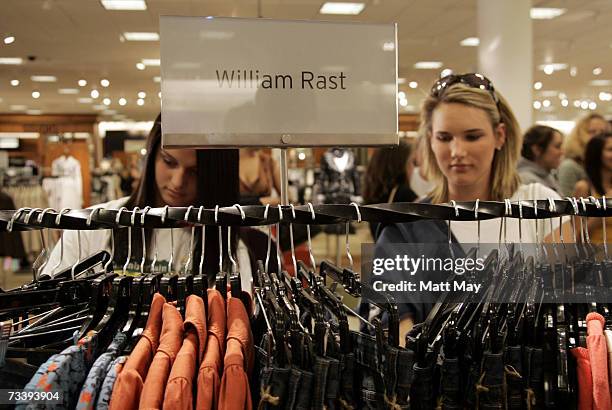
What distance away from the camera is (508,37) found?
14.8ft

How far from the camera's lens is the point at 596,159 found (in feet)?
11.7

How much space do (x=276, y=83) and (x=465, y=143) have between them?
0.84 m

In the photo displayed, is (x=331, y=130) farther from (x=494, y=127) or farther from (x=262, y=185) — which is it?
(x=262, y=185)

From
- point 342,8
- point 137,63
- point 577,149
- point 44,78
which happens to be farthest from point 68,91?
point 577,149

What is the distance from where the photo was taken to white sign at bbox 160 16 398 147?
1.19m

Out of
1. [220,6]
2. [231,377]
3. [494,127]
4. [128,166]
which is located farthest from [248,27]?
[128,166]

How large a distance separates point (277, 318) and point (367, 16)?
16.1 ft

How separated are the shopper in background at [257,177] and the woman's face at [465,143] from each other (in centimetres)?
137

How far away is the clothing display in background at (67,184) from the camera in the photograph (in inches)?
262

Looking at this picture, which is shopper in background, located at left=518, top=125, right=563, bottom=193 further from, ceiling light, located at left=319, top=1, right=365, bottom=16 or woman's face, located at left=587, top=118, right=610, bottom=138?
ceiling light, located at left=319, top=1, right=365, bottom=16

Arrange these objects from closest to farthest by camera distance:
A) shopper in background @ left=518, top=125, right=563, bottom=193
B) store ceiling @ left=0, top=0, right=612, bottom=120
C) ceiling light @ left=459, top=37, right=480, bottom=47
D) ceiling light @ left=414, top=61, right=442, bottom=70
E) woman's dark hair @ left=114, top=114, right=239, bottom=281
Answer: woman's dark hair @ left=114, top=114, right=239, bottom=281 → shopper in background @ left=518, top=125, right=563, bottom=193 → store ceiling @ left=0, top=0, right=612, bottom=120 → ceiling light @ left=459, top=37, right=480, bottom=47 → ceiling light @ left=414, top=61, right=442, bottom=70

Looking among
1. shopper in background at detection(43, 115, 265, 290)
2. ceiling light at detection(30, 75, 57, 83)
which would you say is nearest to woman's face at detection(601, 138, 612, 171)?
shopper in background at detection(43, 115, 265, 290)

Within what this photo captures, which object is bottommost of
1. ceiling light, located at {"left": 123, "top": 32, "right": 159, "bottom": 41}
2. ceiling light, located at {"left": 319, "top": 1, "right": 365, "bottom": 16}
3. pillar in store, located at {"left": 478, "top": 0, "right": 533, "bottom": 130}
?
pillar in store, located at {"left": 478, "top": 0, "right": 533, "bottom": 130}

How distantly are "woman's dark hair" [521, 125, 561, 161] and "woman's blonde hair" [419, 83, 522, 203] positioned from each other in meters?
2.13
